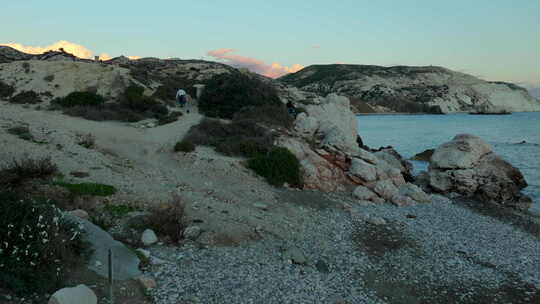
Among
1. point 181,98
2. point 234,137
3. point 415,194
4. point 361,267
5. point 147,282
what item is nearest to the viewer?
point 147,282

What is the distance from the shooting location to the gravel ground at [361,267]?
7520 mm

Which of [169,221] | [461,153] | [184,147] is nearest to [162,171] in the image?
[184,147]

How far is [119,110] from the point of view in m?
25.8

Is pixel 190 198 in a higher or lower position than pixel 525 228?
higher

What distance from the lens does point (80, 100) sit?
27.2m

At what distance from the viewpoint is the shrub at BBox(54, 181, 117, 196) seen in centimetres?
1068

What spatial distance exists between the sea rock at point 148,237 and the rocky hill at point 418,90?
122 meters

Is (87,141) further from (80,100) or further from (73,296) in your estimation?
(73,296)

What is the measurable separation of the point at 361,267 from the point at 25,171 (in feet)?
31.6

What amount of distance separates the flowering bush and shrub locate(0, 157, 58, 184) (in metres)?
4.23

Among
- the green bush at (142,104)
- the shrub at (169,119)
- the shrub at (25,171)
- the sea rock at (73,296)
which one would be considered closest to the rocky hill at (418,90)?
the green bush at (142,104)

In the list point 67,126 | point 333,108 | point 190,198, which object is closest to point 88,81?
point 67,126

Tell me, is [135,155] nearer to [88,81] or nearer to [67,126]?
[67,126]

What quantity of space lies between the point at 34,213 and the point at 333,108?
78.2 feet
